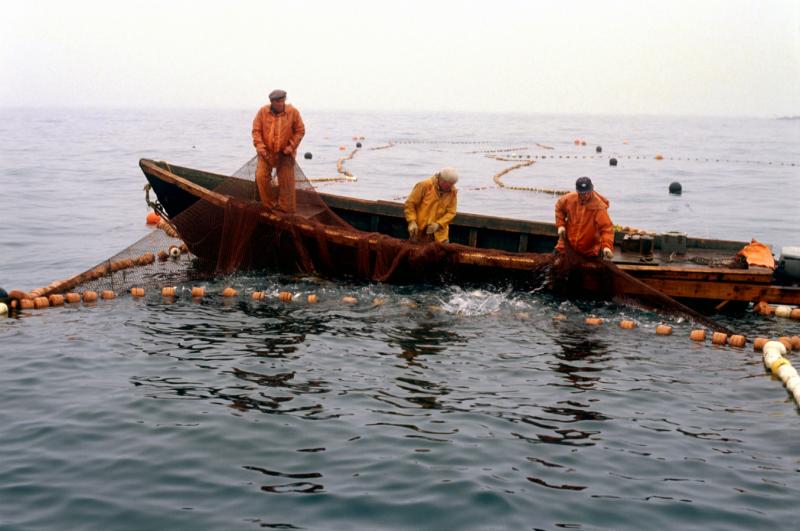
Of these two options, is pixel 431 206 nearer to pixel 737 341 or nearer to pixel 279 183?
pixel 279 183

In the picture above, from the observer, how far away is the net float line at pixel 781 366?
846cm

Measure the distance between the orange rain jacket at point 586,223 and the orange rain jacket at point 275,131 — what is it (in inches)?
177

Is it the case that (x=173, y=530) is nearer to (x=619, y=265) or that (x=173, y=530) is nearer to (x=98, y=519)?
(x=98, y=519)

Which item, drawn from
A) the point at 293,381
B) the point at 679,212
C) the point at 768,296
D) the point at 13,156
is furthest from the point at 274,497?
the point at 13,156

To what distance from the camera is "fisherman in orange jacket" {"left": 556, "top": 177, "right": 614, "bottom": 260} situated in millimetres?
11414

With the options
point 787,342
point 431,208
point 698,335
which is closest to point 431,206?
point 431,208

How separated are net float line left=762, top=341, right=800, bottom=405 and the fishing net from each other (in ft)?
A: 4.76

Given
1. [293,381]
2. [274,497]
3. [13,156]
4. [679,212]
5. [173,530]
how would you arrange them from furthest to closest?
[13,156] < [679,212] < [293,381] < [274,497] < [173,530]

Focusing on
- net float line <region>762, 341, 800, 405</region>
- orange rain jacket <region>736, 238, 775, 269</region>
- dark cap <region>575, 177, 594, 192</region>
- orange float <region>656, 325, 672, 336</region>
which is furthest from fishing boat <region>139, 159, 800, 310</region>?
net float line <region>762, 341, 800, 405</region>

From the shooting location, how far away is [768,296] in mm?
11258

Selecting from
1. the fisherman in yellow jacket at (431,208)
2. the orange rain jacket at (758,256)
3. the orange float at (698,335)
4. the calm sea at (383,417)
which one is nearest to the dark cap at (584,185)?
the calm sea at (383,417)

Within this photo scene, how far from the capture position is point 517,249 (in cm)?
1415

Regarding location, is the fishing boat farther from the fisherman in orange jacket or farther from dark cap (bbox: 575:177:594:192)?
dark cap (bbox: 575:177:594:192)

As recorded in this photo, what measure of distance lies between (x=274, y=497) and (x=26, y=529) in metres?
1.72
